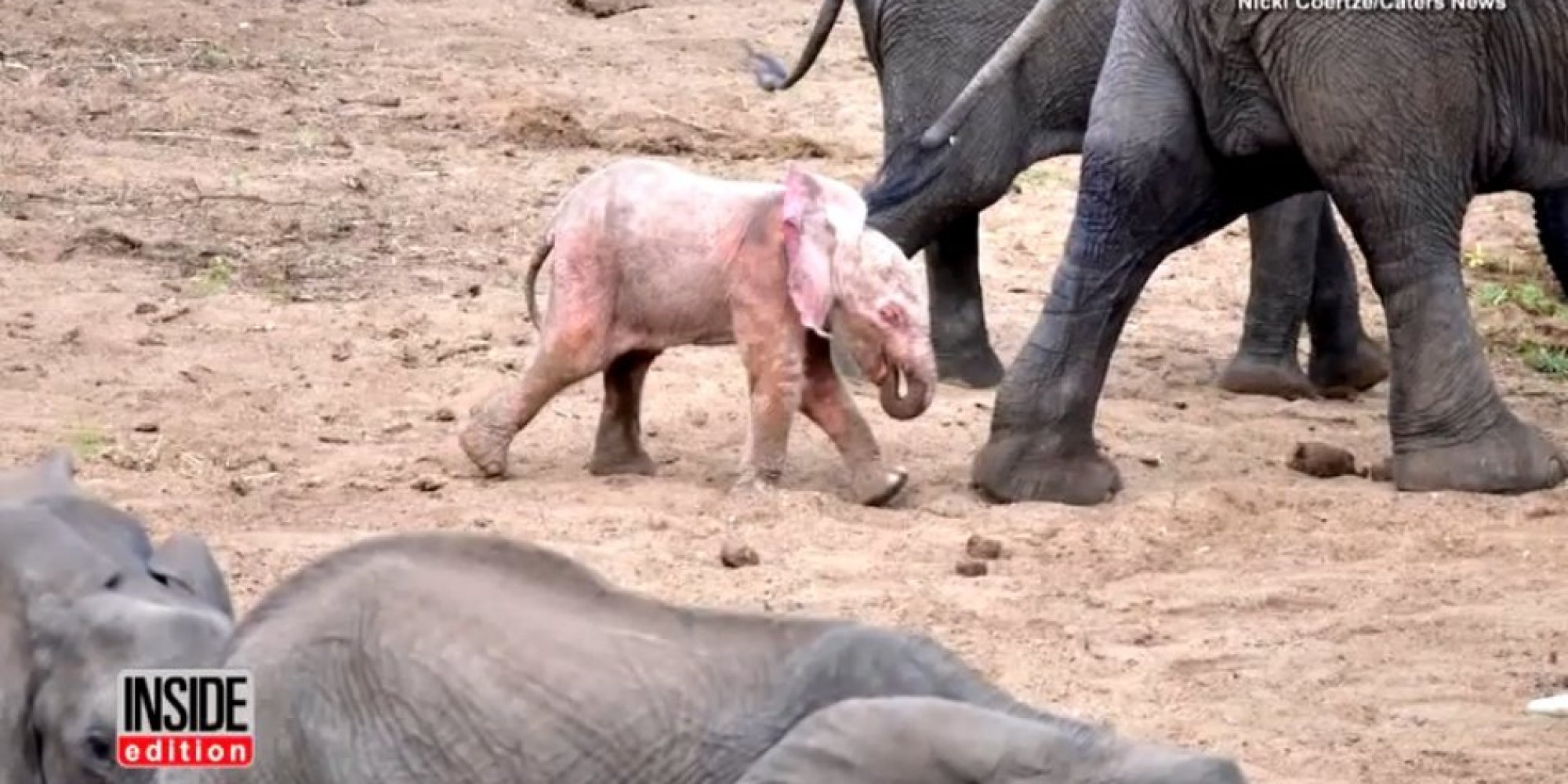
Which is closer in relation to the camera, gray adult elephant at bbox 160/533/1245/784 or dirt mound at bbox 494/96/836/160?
gray adult elephant at bbox 160/533/1245/784

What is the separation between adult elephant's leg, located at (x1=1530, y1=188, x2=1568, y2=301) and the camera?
26.5 feet

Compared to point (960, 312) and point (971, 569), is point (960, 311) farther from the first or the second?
point (971, 569)

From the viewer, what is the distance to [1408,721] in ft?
17.3

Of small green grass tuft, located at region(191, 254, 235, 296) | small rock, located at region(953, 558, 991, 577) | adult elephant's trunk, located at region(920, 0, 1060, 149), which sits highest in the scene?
adult elephant's trunk, located at region(920, 0, 1060, 149)

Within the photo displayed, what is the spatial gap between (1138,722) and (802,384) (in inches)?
65.8

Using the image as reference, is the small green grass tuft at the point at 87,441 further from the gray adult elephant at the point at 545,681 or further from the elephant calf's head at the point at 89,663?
the elephant calf's head at the point at 89,663

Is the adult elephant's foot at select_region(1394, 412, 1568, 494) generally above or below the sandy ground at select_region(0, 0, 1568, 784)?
above

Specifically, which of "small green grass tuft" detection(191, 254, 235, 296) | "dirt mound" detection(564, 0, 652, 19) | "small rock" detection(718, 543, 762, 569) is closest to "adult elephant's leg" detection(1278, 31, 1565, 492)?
"small rock" detection(718, 543, 762, 569)

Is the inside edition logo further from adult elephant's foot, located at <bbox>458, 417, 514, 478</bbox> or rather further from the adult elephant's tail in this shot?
the adult elephant's tail

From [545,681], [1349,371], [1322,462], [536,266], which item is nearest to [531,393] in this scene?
[536,266]

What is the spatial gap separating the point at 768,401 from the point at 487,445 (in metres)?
0.57

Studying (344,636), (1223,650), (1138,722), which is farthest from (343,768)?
(1223,650)

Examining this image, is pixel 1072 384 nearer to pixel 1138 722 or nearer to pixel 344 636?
pixel 1138 722

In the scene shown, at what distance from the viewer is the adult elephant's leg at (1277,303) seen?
8.21 metres
